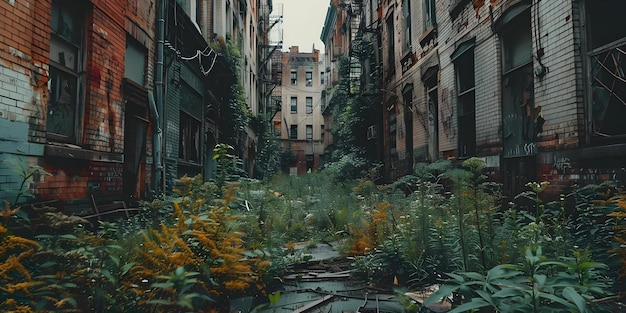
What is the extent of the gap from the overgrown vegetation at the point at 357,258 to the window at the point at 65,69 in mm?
1396

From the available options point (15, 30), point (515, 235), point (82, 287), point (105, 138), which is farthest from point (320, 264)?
point (15, 30)

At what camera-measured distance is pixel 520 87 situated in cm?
682

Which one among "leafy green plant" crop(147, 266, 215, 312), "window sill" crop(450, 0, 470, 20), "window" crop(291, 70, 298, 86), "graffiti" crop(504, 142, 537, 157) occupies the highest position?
"window" crop(291, 70, 298, 86)

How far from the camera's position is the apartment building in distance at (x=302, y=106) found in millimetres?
43469

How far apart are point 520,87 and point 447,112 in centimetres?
279

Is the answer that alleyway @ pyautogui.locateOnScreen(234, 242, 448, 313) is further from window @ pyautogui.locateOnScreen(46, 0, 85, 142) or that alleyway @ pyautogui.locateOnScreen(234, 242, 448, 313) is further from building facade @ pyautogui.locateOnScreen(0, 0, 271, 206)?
window @ pyautogui.locateOnScreen(46, 0, 85, 142)

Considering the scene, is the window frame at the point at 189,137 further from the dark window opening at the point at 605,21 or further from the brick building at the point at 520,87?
the dark window opening at the point at 605,21

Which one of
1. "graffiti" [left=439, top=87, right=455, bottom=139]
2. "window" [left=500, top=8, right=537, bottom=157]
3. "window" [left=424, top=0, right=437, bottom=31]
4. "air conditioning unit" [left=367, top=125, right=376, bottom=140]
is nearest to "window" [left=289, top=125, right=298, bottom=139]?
"air conditioning unit" [left=367, top=125, right=376, bottom=140]

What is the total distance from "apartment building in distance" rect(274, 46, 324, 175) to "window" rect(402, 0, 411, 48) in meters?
30.4

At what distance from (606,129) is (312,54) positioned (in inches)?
1625

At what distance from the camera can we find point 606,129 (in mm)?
4910

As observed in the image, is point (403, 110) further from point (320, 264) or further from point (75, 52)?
point (75, 52)

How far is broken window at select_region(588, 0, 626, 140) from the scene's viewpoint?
466cm

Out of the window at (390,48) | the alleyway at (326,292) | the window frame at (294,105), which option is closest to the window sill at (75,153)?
the alleyway at (326,292)
